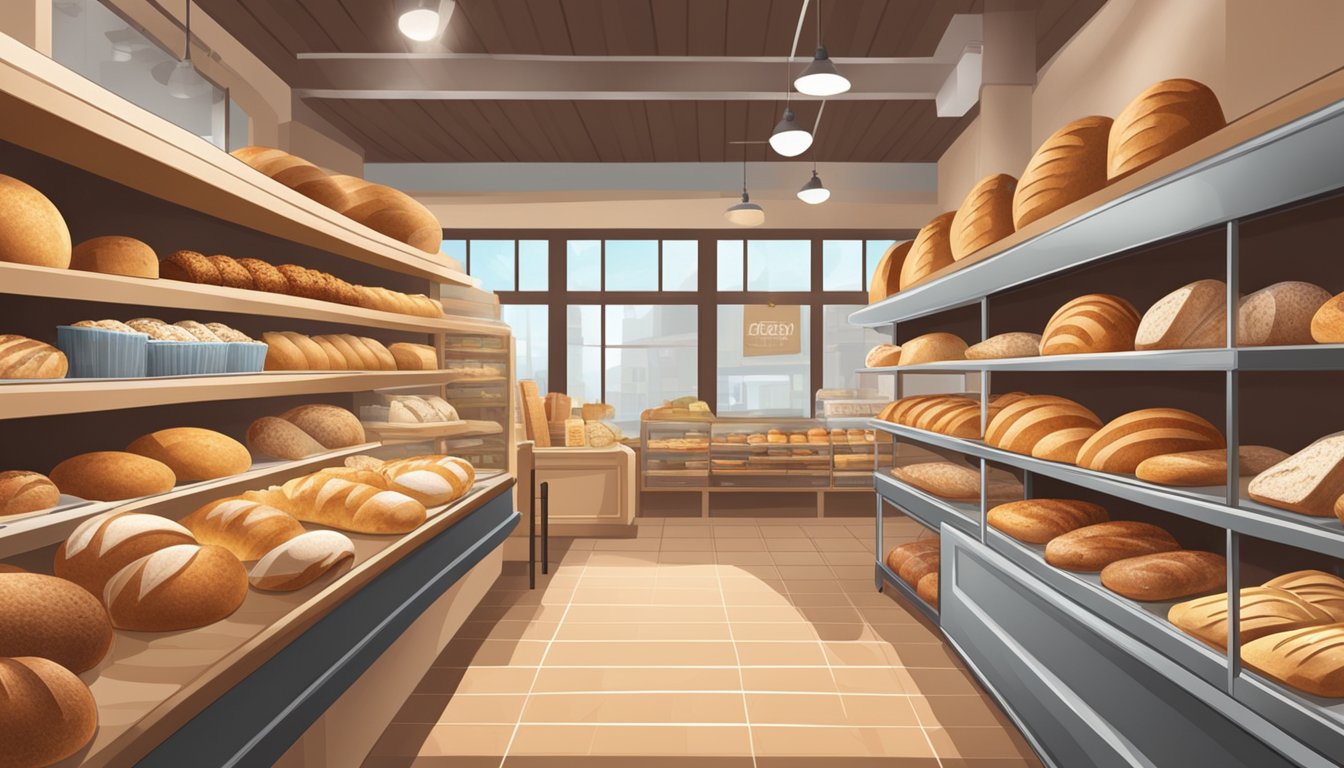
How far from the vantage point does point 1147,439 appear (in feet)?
6.02

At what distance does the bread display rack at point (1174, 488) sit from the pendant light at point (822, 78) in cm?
143

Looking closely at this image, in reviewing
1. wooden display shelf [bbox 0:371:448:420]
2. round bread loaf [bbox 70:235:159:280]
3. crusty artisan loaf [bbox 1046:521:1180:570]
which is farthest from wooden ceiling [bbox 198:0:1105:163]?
crusty artisan loaf [bbox 1046:521:1180:570]

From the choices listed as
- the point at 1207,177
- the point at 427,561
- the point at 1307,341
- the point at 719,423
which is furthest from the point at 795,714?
the point at 719,423

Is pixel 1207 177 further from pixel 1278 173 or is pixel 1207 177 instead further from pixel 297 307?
pixel 297 307

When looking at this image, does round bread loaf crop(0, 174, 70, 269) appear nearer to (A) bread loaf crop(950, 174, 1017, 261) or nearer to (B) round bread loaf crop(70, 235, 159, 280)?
(B) round bread loaf crop(70, 235, 159, 280)

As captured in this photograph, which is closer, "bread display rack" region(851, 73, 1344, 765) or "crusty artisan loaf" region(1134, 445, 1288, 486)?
"bread display rack" region(851, 73, 1344, 765)

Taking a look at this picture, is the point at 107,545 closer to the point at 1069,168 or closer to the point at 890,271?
the point at 1069,168

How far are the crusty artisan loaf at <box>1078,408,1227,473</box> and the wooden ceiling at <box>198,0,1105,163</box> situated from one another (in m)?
3.38

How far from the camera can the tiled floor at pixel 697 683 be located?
91.6 inches

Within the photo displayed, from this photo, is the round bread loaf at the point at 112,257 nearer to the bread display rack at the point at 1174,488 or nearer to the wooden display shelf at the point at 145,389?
the wooden display shelf at the point at 145,389

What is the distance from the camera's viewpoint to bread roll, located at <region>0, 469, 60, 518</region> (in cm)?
129

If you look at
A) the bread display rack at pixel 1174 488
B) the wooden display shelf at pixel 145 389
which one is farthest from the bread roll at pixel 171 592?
the bread display rack at pixel 1174 488

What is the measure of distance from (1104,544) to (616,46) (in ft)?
14.5

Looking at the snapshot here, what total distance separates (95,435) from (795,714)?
94.3 inches
